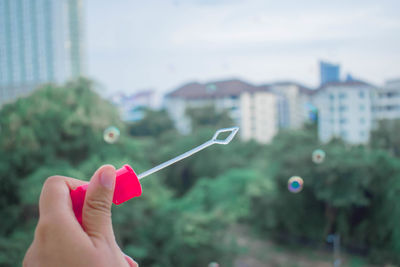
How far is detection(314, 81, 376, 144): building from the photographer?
1461 centimetres

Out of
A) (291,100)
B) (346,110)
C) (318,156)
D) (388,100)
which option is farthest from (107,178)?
(291,100)

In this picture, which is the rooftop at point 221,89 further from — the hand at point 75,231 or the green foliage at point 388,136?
the hand at point 75,231

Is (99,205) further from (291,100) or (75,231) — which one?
(291,100)

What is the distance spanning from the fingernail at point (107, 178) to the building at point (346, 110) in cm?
1440

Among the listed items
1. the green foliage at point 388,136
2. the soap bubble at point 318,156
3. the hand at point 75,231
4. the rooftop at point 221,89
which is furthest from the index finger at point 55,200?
the rooftop at point 221,89

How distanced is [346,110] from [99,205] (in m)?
15.8

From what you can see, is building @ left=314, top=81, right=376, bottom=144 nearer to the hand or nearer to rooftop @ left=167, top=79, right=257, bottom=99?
rooftop @ left=167, top=79, right=257, bottom=99

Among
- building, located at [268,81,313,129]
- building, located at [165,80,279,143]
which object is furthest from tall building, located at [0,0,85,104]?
building, located at [268,81,313,129]

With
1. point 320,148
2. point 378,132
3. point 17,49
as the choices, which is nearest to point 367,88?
point 378,132

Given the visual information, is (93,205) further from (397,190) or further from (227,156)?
(227,156)

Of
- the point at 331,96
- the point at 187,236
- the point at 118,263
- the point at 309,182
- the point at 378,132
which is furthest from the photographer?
the point at 331,96

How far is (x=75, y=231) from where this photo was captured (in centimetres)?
45

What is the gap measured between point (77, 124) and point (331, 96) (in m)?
11.9

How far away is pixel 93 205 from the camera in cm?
A: 46
